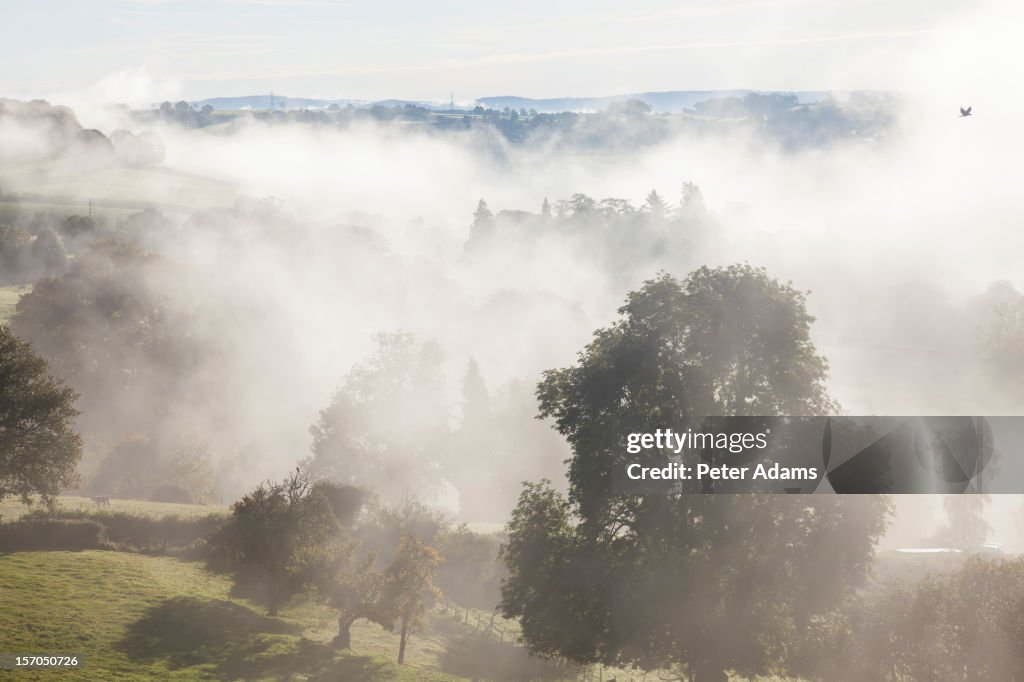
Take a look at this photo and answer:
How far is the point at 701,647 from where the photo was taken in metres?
37.1

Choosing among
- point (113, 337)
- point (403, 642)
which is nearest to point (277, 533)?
point (403, 642)

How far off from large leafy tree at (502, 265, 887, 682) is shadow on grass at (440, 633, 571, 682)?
1261cm

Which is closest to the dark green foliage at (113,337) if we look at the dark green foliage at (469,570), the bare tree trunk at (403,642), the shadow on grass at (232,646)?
the dark green foliage at (469,570)

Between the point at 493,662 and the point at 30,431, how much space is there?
32.8 metres

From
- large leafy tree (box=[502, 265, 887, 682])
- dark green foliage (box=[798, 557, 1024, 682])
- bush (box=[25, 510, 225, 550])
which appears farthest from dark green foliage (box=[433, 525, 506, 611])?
dark green foliage (box=[798, 557, 1024, 682])

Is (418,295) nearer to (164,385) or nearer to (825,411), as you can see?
(164,385)

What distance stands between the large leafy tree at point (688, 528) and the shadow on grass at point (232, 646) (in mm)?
11571

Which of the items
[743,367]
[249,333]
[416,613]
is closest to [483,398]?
[249,333]

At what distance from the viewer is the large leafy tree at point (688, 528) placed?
3719cm

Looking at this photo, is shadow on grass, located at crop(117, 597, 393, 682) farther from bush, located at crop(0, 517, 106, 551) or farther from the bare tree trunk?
bush, located at crop(0, 517, 106, 551)

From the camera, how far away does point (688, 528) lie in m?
38.0

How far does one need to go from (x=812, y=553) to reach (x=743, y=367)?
30.6 ft

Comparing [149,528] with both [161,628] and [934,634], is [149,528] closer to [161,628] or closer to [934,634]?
[161,628]

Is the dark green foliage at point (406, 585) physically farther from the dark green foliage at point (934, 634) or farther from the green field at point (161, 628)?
the dark green foliage at point (934, 634)
